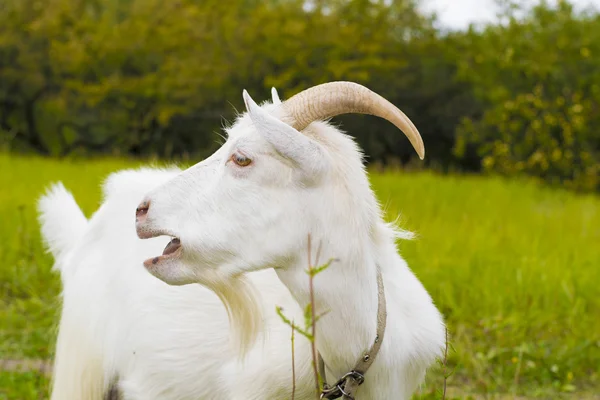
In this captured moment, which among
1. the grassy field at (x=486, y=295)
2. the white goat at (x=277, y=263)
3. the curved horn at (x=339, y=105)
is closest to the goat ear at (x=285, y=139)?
the white goat at (x=277, y=263)

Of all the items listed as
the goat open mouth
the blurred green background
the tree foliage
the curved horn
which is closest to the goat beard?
the goat open mouth

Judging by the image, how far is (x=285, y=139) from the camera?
252 cm

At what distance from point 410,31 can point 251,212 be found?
16.1m

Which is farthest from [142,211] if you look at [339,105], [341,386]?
[341,386]

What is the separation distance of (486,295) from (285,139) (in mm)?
3477

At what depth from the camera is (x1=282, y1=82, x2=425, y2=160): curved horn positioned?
8.53 ft

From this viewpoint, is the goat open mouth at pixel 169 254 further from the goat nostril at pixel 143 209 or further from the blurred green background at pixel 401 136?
the blurred green background at pixel 401 136

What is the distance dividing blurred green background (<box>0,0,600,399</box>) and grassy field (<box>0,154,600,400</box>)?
0.05ft

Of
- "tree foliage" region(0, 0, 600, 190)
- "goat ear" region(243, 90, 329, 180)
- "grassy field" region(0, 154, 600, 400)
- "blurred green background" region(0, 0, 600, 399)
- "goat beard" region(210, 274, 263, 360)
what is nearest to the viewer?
"goat ear" region(243, 90, 329, 180)

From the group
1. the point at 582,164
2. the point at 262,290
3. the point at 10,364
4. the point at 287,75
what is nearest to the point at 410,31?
the point at 287,75

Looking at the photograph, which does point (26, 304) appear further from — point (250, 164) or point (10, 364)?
point (250, 164)

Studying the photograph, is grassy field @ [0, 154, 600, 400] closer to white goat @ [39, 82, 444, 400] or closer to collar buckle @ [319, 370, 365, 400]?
white goat @ [39, 82, 444, 400]

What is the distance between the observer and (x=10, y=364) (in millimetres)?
4992

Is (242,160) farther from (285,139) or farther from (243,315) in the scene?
(243,315)
